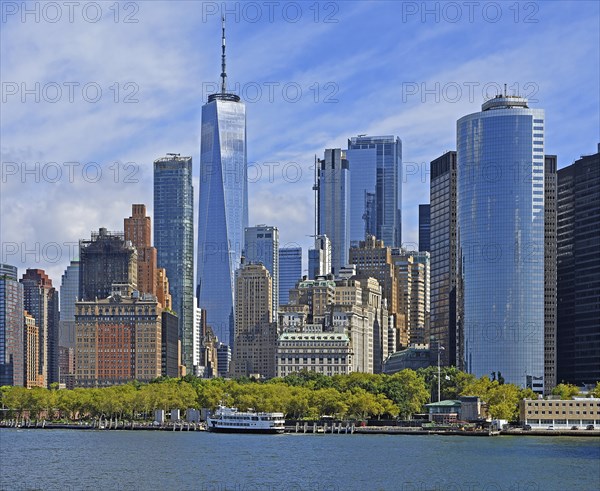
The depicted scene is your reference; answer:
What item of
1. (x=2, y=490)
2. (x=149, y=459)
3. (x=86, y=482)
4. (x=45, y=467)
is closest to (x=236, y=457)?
(x=149, y=459)

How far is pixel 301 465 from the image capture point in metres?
142

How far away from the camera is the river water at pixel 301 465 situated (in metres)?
120

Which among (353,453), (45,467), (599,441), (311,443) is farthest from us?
(599,441)

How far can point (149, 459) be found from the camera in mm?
149375

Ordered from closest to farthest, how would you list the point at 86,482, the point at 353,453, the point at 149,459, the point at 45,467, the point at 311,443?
the point at 86,482, the point at 45,467, the point at 149,459, the point at 353,453, the point at 311,443

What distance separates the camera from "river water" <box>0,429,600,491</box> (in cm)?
12044

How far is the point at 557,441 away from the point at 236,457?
208 ft

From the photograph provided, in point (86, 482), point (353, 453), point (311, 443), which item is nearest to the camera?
point (86, 482)

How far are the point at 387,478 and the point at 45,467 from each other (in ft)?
127

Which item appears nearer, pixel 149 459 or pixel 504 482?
pixel 504 482

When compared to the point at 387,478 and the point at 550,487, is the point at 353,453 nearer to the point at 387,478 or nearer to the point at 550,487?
the point at 387,478

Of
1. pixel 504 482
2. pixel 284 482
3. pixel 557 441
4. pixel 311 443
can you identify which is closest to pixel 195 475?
pixel 284 482

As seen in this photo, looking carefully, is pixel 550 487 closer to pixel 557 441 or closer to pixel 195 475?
pixel 195 475

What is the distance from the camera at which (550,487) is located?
386ft
